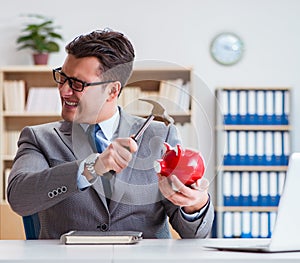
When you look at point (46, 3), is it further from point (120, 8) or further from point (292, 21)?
point (292, 21)

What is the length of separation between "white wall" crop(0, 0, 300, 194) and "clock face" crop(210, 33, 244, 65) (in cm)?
4

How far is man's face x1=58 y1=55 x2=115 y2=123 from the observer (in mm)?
1911

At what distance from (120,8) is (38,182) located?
395cm

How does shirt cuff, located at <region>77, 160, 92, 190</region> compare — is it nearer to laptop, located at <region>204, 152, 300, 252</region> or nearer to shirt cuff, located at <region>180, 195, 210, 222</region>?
shirt cuff, located at <region>180, 195, 210, 222</region>

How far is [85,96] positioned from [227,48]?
400cm

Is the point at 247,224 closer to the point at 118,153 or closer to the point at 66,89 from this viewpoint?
the point at 66,89

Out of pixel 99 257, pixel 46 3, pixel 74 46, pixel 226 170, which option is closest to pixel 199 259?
pixel 99 257

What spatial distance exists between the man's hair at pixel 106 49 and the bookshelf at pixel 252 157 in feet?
11.6

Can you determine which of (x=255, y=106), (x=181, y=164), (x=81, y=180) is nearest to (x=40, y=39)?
(x=255, y=106)

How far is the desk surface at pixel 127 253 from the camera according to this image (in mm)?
1487

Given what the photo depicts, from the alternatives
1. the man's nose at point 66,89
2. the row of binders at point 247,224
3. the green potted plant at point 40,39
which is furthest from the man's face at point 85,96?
the row of binders at point 247,224

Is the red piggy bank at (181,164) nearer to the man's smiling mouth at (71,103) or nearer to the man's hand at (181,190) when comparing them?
the man's hand at (181,190)

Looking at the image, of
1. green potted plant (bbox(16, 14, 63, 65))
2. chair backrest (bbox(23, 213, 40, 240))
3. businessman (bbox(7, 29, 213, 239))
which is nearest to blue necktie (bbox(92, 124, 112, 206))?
businessman (bbox(7, 29, 213, 239))

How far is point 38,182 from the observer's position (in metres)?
1.98
